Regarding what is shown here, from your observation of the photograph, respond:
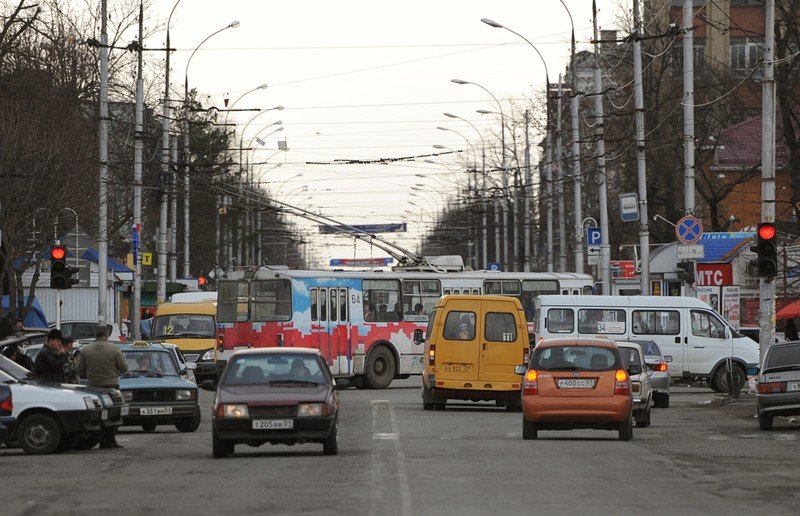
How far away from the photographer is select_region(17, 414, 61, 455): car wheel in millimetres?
22109

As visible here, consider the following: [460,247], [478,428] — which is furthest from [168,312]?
[460,247]

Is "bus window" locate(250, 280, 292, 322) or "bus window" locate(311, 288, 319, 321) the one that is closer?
"bus window" locate(250, 280, 292, 322)

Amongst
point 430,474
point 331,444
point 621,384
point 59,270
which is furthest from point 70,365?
point 59,270

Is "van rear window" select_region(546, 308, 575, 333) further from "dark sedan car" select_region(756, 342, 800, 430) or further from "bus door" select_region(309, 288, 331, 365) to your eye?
"dark sedan car" select_region(756, 342, 800, 430)

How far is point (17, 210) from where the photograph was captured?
158 ft

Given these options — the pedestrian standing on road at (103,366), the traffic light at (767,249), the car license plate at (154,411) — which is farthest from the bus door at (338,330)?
the pedestrian standing on road at (103,366)

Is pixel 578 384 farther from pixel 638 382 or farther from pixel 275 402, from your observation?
pixel 275 402

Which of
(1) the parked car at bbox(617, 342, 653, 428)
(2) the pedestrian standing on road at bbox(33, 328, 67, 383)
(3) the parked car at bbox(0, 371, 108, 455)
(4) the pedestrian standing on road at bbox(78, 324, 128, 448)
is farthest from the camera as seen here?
(1) the parked car at bbox(617, 342, 653, 428)

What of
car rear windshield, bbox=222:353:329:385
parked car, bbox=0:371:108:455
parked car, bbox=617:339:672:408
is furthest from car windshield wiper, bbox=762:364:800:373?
parked car, bbox=0:371:108:455

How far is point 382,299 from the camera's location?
141 ft

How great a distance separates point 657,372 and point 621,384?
37.0 ft

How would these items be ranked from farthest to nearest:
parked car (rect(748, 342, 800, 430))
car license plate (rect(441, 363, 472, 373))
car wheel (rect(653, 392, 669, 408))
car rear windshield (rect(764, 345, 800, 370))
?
car wheel (rect(653, 392, 669, 408))
car license plate (rect(441, 363, 472, 373))
car rear windshield (rect(764, 345, 800, 370))
parked car (rect(748, 342, 800, 430))

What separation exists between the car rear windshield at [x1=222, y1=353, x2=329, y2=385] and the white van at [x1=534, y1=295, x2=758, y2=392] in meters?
21.3

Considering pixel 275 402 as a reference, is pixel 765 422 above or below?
below
